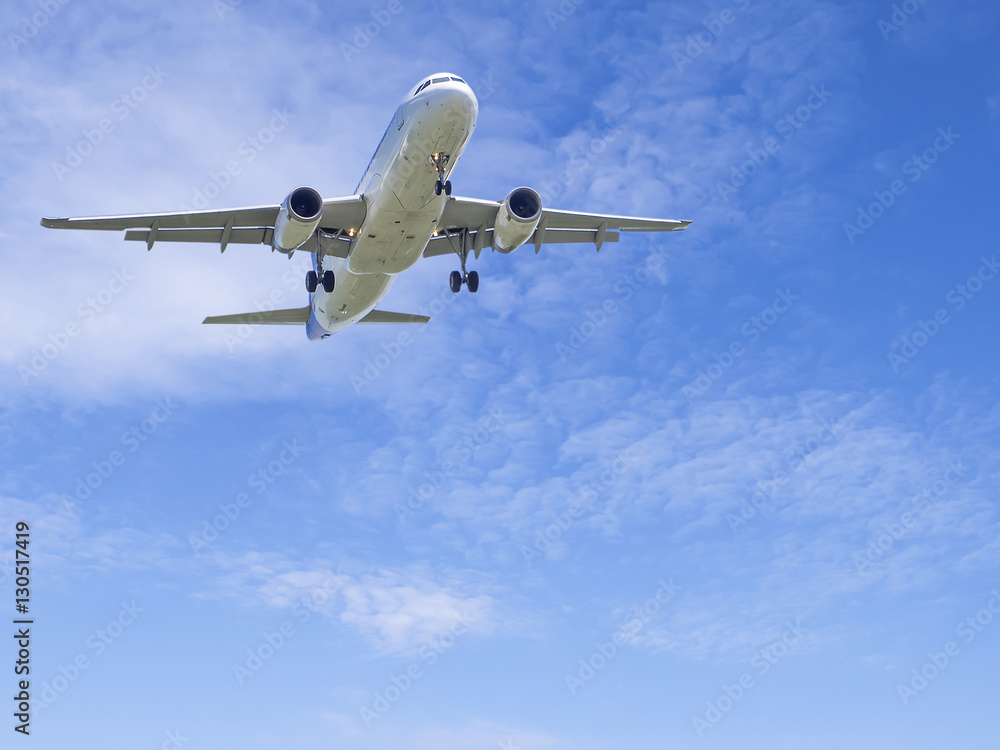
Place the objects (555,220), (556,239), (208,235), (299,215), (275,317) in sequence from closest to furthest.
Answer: (299,215) < (208,235) < (555,220) < (556,239) < (275,317)

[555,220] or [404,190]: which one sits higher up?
[555,220]

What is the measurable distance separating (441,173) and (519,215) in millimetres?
4783

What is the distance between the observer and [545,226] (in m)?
36.3

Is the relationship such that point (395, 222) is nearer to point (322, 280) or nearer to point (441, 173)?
point (441, 173)

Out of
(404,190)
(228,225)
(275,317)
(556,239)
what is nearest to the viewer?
(404,190)

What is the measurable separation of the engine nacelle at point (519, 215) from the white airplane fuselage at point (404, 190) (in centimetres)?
281

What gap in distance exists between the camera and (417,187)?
Answer: 1136 inches

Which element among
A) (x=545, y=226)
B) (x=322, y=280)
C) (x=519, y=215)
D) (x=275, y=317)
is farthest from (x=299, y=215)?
(x=275, y=317)

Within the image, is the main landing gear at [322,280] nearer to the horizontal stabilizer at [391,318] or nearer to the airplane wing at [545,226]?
the airplane wing at [545,226]

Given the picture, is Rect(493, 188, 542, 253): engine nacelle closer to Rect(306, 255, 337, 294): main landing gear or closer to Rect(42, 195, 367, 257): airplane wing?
Rect(42, 195, 367, 257): airplane wing

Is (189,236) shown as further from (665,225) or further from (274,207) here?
(665,225)

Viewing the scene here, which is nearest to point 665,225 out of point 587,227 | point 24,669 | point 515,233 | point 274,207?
point 587,227

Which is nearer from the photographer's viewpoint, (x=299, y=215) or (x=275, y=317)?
(x=299, y=215)

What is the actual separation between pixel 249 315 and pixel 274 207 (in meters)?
8.66
